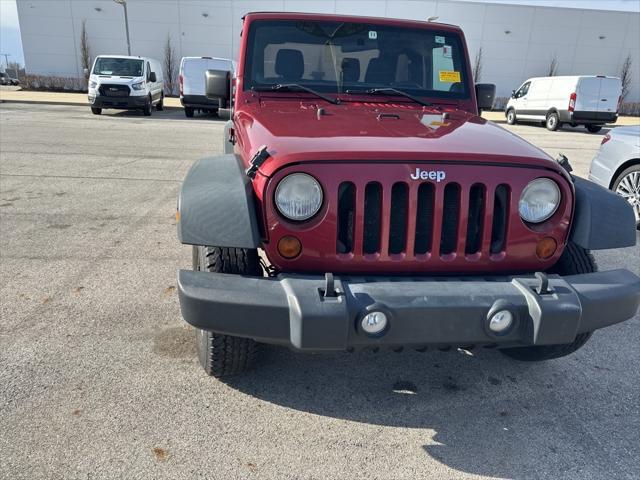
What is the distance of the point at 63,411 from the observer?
2.47 meters

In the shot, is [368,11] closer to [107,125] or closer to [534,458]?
[107,125]

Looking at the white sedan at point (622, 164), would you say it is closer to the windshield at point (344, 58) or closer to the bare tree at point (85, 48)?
the windshield at point (344, 58)

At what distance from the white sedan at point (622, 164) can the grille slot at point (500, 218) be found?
4.13 metres

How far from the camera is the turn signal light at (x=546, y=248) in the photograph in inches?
95.1

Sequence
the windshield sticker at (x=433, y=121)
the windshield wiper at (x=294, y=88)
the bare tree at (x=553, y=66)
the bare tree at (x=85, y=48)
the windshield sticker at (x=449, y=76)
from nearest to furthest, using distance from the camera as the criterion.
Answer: the windshield sticker at (x=433, y=121) → the windshield wiper at (x=294, y=88) → the windshield sticker at (x=449, y=76) → the bare tree at (x=85, y=48) → the bare tree at (x=553, y=66)

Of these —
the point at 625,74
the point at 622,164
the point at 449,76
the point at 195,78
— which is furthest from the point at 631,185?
the point at 625,74

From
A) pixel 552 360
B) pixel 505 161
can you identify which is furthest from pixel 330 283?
pixel 552 360

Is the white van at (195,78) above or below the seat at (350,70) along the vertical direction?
below

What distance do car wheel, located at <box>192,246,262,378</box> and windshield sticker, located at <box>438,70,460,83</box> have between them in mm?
2289

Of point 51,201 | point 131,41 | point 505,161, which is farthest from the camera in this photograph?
point 131,41

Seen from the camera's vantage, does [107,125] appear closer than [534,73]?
Yes

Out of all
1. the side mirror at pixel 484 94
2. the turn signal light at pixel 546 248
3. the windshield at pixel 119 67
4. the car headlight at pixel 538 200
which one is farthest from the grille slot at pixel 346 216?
the windshield at pixel 119 67

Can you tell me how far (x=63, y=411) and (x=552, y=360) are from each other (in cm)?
282

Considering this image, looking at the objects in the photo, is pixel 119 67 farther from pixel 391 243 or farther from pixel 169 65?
pixel 391 243
